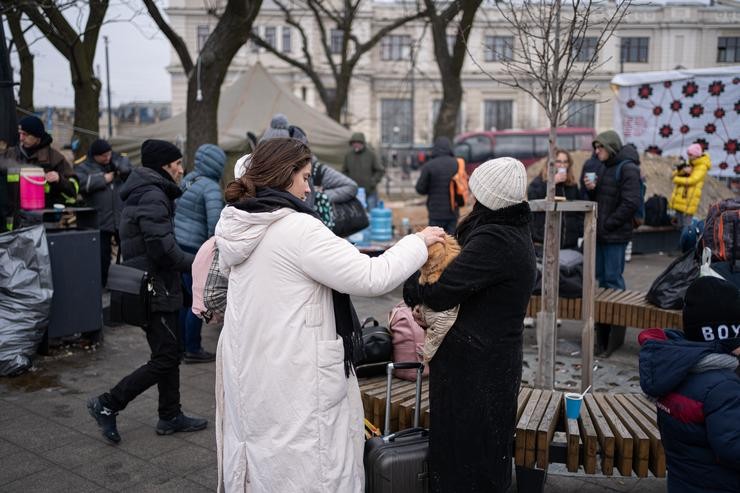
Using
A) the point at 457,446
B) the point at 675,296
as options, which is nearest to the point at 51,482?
the point at 457,446

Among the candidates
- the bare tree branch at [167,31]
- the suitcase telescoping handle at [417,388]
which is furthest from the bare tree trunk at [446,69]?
the suitcase telescoping handle at [417,388]

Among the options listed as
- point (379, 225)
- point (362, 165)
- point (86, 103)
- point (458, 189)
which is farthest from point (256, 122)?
point (458, 189)

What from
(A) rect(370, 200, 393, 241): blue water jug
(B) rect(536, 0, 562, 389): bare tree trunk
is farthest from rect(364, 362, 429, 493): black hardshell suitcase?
(A) rect(370, 200, 393, 241): blue water jug

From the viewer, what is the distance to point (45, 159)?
729 centimetres

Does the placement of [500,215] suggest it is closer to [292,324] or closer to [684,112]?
[292,324]

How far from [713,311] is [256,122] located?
1316 cm

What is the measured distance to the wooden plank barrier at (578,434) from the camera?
3510mm

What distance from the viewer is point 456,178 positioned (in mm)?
10164

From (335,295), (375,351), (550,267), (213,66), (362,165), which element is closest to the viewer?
(335,295)

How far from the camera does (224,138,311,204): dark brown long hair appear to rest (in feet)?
9.07

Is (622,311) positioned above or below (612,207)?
below

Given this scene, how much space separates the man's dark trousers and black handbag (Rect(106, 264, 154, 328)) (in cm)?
10

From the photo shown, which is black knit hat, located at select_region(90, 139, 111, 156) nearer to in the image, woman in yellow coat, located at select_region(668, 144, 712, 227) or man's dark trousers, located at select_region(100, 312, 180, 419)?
man's dark trousers, located at select_region(100, 312, 180, 419)

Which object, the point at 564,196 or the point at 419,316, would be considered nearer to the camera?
the point at 419,316
